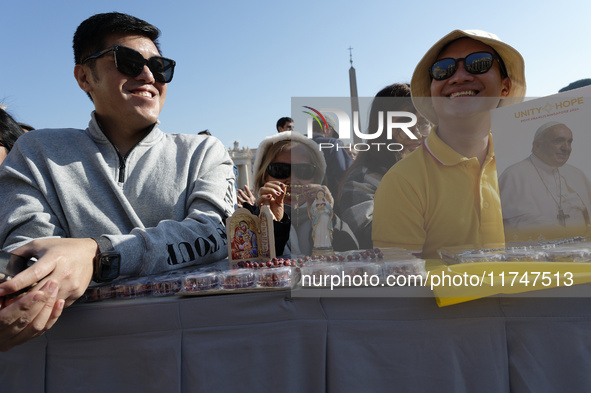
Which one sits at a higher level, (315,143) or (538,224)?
(315,143)

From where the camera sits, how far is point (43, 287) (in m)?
1.02

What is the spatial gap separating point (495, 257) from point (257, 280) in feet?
2.38

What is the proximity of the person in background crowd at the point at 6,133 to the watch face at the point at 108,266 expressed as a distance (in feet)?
5.92

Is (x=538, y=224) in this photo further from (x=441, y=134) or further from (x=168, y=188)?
(x=168, y=188)

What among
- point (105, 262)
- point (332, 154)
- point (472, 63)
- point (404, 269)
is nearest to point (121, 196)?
point (105, 262)

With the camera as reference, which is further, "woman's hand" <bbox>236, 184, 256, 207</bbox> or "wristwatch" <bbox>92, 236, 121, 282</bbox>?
"woman's hand" <bbox>236, 184, 256, 207</bbox>

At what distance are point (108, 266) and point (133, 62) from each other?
34.7 inches

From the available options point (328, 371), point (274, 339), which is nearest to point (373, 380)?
point (328, 371)

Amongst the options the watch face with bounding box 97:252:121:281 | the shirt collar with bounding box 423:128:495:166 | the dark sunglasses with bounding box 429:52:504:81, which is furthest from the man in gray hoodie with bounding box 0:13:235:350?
the dark sunglasses with bounding box 429:52:504:81

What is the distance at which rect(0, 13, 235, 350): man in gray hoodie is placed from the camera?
137cm

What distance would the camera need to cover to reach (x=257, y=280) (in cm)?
116

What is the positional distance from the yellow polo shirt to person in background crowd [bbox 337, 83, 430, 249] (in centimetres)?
3

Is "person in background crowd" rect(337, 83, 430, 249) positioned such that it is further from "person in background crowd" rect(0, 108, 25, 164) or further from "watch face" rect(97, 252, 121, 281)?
"person in background crowd" rect(0, 108, 25, 164)

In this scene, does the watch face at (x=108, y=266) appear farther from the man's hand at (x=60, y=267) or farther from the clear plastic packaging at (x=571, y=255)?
the clear plastic packaging at (x=571, y=255)
